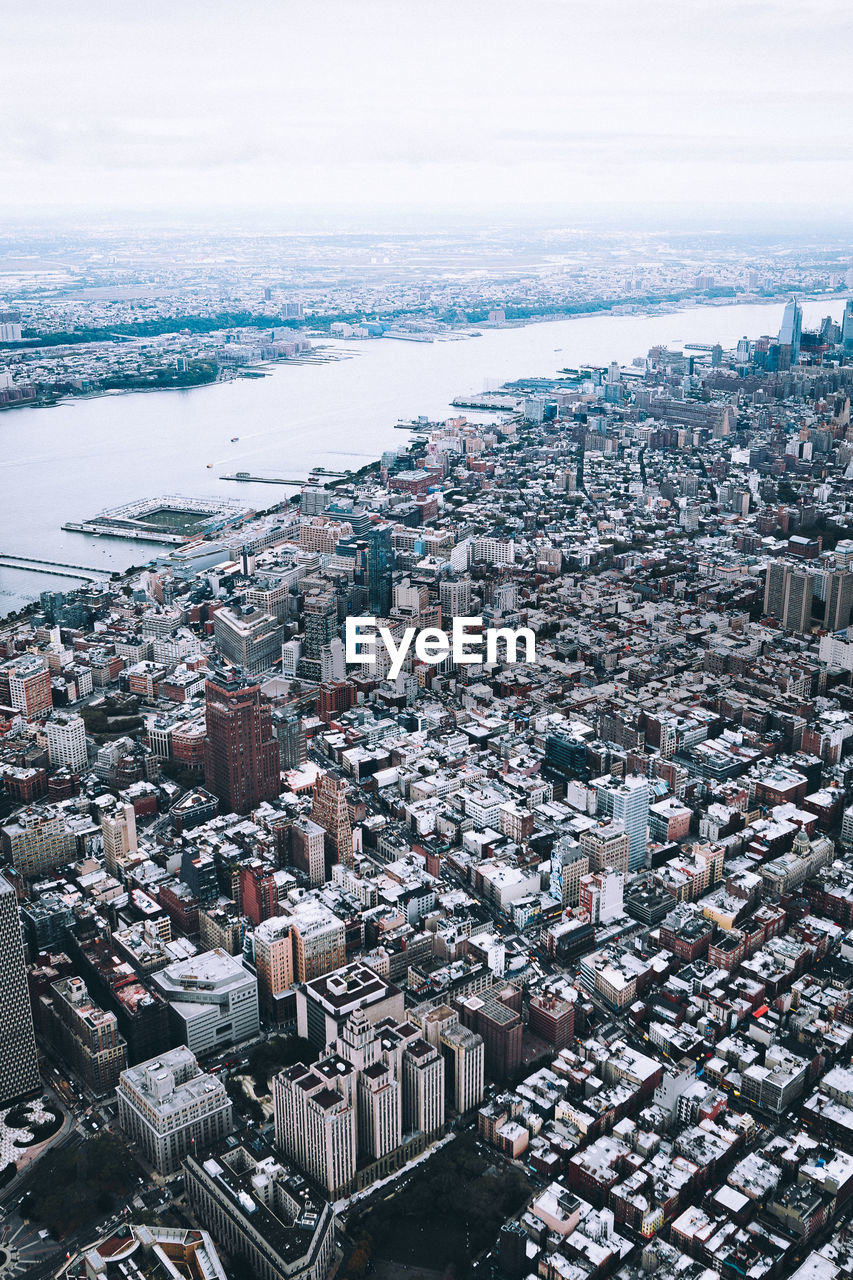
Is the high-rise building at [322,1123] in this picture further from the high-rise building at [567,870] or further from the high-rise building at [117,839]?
the high-rise building at [117,839]

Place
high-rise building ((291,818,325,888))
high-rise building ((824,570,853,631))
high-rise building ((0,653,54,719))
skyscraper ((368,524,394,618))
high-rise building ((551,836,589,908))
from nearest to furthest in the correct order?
high-rise building ((551,836,589,908)), high-rise building ((291,818,325,888)), high-rise building ((0,653,54,719)), high-rise building ((824,570,853,631)), skyscraper ((368,524,394,618))

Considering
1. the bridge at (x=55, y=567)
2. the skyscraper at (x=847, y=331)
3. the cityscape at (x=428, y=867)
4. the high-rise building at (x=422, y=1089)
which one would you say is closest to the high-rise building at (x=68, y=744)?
the cityscape at (x=428, y=867)

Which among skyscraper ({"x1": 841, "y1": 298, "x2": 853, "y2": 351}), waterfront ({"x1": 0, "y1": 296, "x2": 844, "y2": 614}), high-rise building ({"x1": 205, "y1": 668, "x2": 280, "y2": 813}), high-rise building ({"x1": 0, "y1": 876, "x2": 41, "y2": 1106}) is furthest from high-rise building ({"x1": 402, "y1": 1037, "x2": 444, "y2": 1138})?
skyscraper ({"x1": 841, "y1": 298, "x2": 853, "y2": 351})

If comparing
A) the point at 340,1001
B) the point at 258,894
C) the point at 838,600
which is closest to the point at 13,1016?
the point at 340,1001

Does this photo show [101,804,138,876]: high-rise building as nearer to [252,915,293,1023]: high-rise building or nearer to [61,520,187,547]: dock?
[252,915,293,1023]: high-rise building

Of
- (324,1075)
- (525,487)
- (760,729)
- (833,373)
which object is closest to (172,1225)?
(324,1075)

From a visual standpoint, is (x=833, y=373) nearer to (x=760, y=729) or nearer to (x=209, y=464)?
(x=209, y=464)
